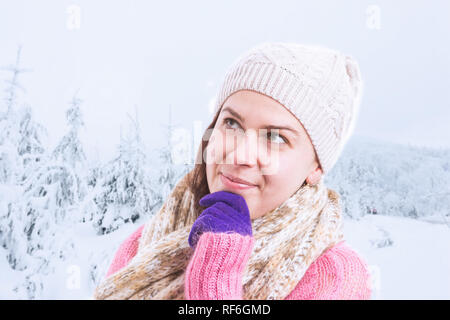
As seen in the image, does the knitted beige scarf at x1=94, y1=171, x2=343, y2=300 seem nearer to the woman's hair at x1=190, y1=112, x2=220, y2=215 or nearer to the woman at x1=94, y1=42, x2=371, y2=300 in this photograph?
the woman at x1=94, y1=42, x2=371, y2=300

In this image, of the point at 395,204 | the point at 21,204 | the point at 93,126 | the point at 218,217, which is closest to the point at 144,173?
the point at 93,126

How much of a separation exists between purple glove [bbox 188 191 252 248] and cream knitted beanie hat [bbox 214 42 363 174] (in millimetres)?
214

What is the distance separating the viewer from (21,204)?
1.33 m

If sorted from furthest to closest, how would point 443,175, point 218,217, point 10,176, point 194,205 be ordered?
point 10,176 < point 443,175 < point 194,205 < point 218,217

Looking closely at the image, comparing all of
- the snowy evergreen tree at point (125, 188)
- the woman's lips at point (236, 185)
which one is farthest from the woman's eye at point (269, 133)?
the snowy evergreen tree at point (125, 188)

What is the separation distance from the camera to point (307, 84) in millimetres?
718

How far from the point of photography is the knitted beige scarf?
67 cm

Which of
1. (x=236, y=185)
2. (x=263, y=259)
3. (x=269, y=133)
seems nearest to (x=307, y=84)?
(x=269, y=133)

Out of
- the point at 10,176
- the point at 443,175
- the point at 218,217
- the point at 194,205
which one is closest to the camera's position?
the point at 218,217

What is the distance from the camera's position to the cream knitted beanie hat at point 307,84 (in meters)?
0.70

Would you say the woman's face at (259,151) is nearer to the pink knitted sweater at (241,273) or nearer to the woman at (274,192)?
the woman at (274,192)

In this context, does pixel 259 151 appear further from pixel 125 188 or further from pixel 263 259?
pixel 125 188
